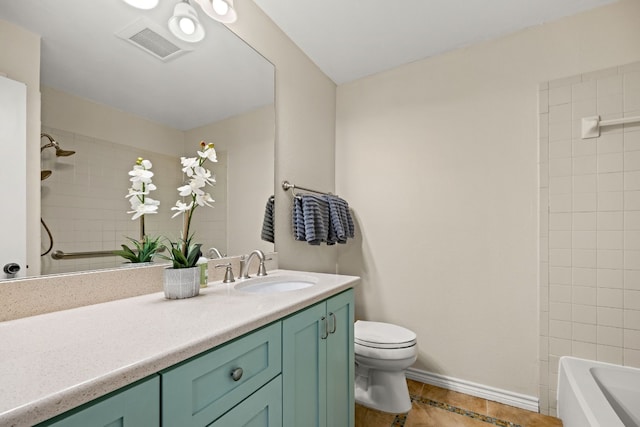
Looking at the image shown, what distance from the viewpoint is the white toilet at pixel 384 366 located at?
1.65 m

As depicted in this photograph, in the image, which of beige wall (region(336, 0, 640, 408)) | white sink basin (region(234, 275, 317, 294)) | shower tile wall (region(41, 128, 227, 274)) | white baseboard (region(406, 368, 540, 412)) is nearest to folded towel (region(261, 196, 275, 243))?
white sink basin (region(234, 275, 317, 294))

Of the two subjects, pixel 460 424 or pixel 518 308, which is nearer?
pixel 460 424

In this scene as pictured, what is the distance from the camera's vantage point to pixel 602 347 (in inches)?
61.6

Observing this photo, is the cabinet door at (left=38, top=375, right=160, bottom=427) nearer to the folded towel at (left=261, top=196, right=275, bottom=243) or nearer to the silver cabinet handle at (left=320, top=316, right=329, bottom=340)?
the silver cabinet handle at (left=320, top=316, right=329, bottom=340)

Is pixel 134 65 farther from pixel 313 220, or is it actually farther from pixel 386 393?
pixel 386 393

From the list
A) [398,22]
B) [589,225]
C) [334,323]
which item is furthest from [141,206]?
[589,225]

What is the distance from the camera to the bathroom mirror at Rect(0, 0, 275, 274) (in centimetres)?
90

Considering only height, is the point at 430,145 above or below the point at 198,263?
above

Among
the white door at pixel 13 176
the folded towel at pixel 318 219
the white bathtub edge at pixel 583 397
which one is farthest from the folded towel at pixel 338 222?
the white door at pixel 13 176

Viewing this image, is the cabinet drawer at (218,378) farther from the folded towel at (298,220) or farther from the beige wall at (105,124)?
the folded towel at (298,220)

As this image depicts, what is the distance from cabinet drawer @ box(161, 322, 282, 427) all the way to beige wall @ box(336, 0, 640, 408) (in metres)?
1.43

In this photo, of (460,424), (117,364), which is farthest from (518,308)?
(117,364)

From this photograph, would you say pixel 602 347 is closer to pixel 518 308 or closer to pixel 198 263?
pixel 518 308

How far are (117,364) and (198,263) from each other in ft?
2.26
